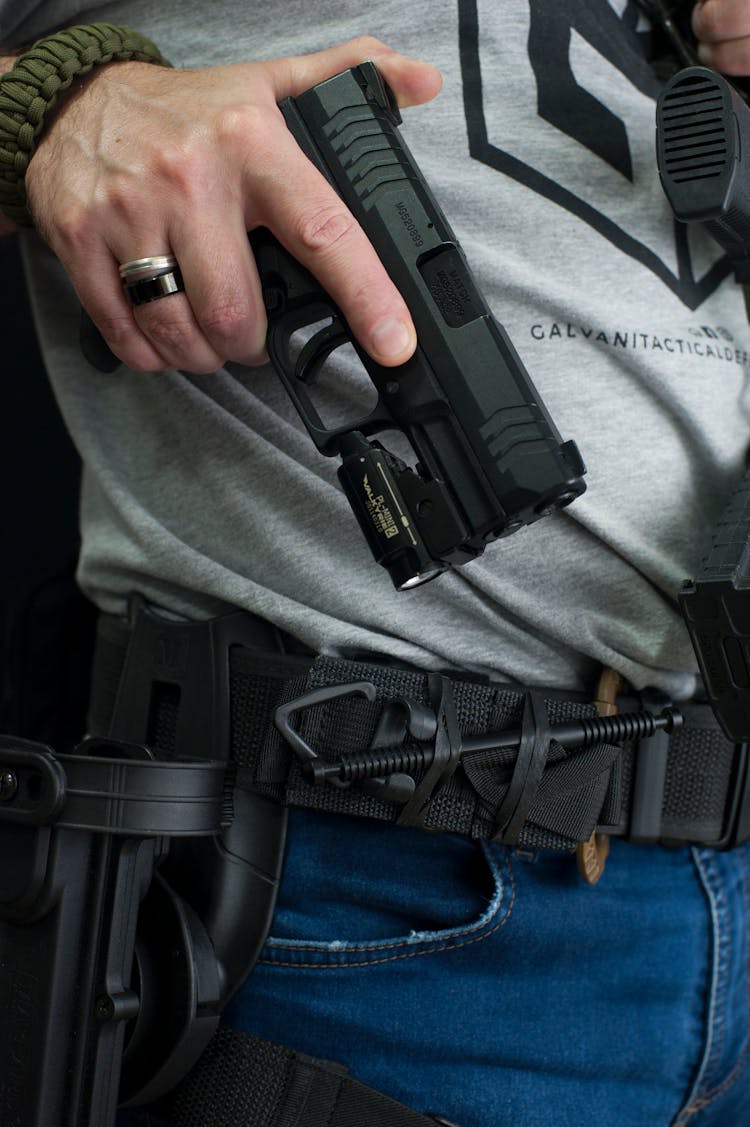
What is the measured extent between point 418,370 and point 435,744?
336mm

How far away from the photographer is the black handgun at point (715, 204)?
96 cm

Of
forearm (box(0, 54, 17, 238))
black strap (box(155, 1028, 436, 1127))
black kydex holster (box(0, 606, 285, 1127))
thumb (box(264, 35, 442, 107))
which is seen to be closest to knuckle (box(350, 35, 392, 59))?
thumb (box(264, 35, 442, 107))

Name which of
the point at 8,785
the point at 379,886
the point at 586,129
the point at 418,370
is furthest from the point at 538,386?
the point at 8,785

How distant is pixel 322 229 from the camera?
868 millimetres

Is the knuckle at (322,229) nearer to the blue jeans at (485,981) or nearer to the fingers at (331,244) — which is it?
the fingers at (331,244)

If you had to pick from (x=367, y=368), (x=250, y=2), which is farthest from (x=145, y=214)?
(x=250, y=2)

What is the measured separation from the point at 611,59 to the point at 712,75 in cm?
17

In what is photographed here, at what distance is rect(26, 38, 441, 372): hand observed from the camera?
872 millimetres

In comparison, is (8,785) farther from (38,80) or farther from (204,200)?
(38,80)

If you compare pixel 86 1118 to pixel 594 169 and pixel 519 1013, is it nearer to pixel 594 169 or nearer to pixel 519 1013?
pixel 519 1013

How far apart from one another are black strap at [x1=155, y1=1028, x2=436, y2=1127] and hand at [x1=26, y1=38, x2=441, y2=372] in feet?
2.17

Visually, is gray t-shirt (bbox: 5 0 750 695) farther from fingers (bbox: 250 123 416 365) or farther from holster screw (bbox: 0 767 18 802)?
holster screw (bbox: 0 767 18 802)

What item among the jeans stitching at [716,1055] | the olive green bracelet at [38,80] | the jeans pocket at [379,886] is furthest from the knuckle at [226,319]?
the jeans stitching at [716,1055]

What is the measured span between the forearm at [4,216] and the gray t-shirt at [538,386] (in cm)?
6
